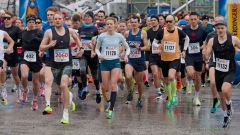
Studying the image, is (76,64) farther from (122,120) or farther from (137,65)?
(122,120)

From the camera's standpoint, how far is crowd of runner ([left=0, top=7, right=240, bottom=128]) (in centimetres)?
1070

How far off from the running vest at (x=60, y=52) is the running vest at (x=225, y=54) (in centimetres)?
259

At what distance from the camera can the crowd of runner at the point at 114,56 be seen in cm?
1070

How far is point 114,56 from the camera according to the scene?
11789 mm

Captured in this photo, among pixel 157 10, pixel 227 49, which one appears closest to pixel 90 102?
pixel 227 49

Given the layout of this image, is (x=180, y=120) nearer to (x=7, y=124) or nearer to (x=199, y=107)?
(x=199, y=107)

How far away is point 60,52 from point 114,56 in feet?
3.93

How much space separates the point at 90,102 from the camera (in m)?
14.1

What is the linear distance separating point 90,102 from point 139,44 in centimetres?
183

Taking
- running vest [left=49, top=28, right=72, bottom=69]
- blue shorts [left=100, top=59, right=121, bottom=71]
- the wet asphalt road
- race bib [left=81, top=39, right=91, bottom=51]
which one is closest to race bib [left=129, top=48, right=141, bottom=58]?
the wet asphalt road

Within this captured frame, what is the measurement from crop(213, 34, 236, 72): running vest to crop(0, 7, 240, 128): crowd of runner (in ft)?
0.04

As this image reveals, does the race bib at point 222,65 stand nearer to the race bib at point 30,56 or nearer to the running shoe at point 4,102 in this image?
the race bib at point 30,56

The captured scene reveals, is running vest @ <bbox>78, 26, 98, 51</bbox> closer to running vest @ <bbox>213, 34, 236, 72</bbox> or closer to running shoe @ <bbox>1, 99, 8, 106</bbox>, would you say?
running shoe @ <bbox>1, 99, 8, 106</bbox>

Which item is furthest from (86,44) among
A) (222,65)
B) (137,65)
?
(222,65)
